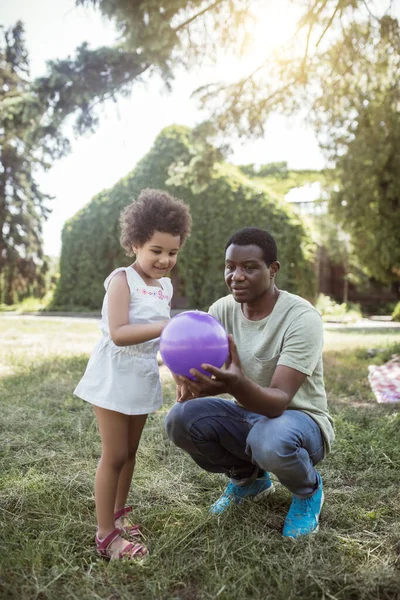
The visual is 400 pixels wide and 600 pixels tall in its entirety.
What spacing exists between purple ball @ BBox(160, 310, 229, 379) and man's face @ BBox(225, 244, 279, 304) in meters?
0.38

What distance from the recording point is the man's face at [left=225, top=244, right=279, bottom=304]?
8.19ft

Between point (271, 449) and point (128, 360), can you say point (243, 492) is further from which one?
point (128, 360)

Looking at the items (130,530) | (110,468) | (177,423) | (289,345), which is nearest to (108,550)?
(130,530)

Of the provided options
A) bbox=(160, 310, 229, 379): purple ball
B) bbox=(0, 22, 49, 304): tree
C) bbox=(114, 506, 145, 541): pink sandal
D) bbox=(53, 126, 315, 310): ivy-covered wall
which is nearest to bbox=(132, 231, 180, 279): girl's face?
bbox=(160, 310, 229, 379): purple ball

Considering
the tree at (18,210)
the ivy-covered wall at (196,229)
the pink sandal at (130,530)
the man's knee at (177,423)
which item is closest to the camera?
the pink sandal at (130,530)

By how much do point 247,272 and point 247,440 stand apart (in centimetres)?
78

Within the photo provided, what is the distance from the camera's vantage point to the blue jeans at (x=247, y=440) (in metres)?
2.38

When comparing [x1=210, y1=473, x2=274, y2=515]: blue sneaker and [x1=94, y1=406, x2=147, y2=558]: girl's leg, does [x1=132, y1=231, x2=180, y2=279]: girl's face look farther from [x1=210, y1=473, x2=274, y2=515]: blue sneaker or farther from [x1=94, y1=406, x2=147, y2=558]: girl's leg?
[x1=210, y1=473, x2=274, y2=515]: blue sneaker

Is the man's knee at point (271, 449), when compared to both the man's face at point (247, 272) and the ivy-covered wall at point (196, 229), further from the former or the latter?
the ivy-covered wall at point (196, 229)

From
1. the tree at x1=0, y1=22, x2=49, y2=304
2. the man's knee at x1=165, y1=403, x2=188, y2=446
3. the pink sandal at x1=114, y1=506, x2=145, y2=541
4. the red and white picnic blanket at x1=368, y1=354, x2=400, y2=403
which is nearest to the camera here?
the pink sandal at x1=114, y1=506, x2=145, y2=541

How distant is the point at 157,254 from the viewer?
2484 millimetres

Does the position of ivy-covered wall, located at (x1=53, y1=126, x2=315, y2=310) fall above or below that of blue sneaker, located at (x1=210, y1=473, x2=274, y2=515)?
above

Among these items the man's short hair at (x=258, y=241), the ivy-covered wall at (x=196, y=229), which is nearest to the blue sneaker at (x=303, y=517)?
the man's short hair at (x=258, y=241)

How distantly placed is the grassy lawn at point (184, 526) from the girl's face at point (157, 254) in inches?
46.1
